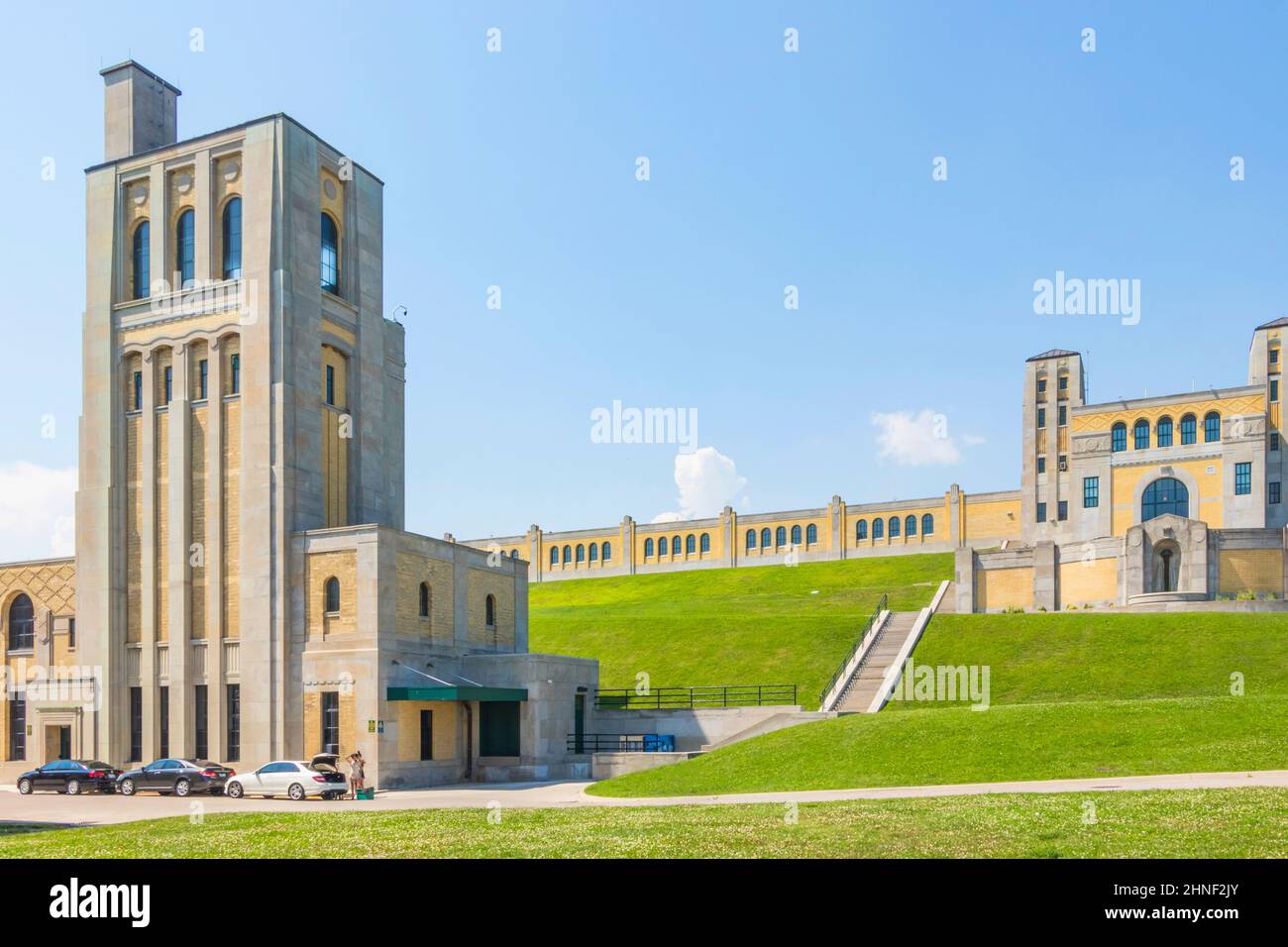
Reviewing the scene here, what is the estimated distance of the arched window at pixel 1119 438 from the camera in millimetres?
82625

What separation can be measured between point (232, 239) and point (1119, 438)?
200 feet

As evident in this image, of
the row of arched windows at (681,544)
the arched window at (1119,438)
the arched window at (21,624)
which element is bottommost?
the arched window at (21,624)

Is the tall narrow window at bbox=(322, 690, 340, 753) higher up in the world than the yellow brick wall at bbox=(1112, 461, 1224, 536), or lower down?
lower down

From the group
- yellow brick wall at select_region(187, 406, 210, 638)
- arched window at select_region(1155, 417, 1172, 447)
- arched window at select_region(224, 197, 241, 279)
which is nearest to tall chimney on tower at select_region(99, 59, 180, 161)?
arched window at select_region(224, 197, 241, 279)

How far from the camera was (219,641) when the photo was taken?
143 feet

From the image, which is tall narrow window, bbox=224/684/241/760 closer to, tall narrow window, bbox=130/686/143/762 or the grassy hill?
tall narrow window, bbox=130/686/143/762

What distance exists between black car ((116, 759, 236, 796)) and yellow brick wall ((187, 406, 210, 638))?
7123 millimetres

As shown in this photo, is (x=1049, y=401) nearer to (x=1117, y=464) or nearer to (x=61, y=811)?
(x=1117, y=464)

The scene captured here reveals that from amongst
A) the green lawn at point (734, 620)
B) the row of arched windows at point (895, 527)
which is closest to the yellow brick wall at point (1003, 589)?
the green lawn at point (734, 620)

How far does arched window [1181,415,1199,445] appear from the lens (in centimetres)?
8050

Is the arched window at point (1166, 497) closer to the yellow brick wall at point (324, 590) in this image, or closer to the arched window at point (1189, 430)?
the arched window at point (1189, 430)

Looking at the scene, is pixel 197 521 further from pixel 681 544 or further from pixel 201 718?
pixel 681 544

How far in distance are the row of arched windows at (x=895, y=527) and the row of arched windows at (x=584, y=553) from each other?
25051mm
